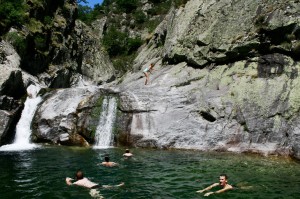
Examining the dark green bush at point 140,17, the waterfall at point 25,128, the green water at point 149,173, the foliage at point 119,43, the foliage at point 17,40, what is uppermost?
the dark green bush at point 140,17

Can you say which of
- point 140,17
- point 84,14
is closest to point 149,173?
point 140,17

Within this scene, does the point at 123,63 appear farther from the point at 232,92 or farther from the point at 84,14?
the point at 232,92

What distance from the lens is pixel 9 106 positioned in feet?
104

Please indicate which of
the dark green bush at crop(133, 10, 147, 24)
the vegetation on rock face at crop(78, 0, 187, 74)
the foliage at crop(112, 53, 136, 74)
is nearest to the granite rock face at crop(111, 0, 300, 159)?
the vegetation on rock face at crop(78, 0, 187, 74)

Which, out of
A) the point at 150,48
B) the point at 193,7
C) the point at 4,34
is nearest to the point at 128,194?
the point at 193,7

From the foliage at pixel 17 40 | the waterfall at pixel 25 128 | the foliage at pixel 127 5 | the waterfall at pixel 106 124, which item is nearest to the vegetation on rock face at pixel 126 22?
the foliage at pixel 127 5

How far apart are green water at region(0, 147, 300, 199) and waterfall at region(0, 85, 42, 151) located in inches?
108

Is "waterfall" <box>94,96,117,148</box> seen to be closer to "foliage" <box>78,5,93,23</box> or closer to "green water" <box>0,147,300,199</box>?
"green water" <box>0,147,300,199</box>

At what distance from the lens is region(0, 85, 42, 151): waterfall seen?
2942 cm

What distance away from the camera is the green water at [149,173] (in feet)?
52.5

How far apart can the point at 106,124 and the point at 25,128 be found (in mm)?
7504

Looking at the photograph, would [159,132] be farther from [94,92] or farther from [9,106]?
[9,106]

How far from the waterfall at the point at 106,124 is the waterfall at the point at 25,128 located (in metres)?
5.39

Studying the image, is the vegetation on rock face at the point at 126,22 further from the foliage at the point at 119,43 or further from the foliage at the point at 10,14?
the foliage at the point at 10,14
